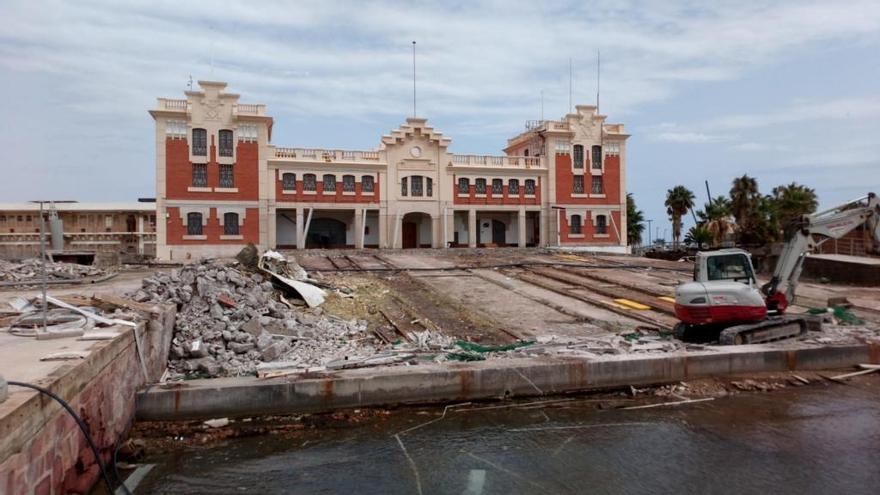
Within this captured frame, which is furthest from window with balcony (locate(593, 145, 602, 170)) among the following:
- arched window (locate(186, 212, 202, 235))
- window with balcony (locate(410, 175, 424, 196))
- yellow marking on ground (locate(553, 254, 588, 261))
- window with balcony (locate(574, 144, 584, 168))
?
arched window (locate(186, 212, 202, 235))

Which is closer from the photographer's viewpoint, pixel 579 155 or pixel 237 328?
pixel 237 328

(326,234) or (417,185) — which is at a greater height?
(417,185)

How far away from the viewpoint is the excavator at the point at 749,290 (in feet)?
44.3

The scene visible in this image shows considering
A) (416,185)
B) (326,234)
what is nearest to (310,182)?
(326,234)

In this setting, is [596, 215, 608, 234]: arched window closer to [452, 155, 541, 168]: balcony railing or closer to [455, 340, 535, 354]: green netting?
[452, 155, 541, 168]: balcony railing

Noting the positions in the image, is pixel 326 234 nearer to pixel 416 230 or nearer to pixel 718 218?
pixel 416 230

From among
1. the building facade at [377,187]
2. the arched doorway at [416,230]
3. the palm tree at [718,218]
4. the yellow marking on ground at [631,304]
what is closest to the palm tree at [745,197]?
the palm tree at [718,218]

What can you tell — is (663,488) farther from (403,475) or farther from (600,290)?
(600,290)

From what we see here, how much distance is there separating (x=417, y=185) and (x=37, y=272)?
27.7m

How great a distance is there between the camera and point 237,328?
1324cm

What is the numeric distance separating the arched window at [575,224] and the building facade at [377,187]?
9 centimetres

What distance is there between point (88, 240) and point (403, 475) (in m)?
55.8

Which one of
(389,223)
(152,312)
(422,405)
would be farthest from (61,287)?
(389,223)

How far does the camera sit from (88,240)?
5356 centimetres
